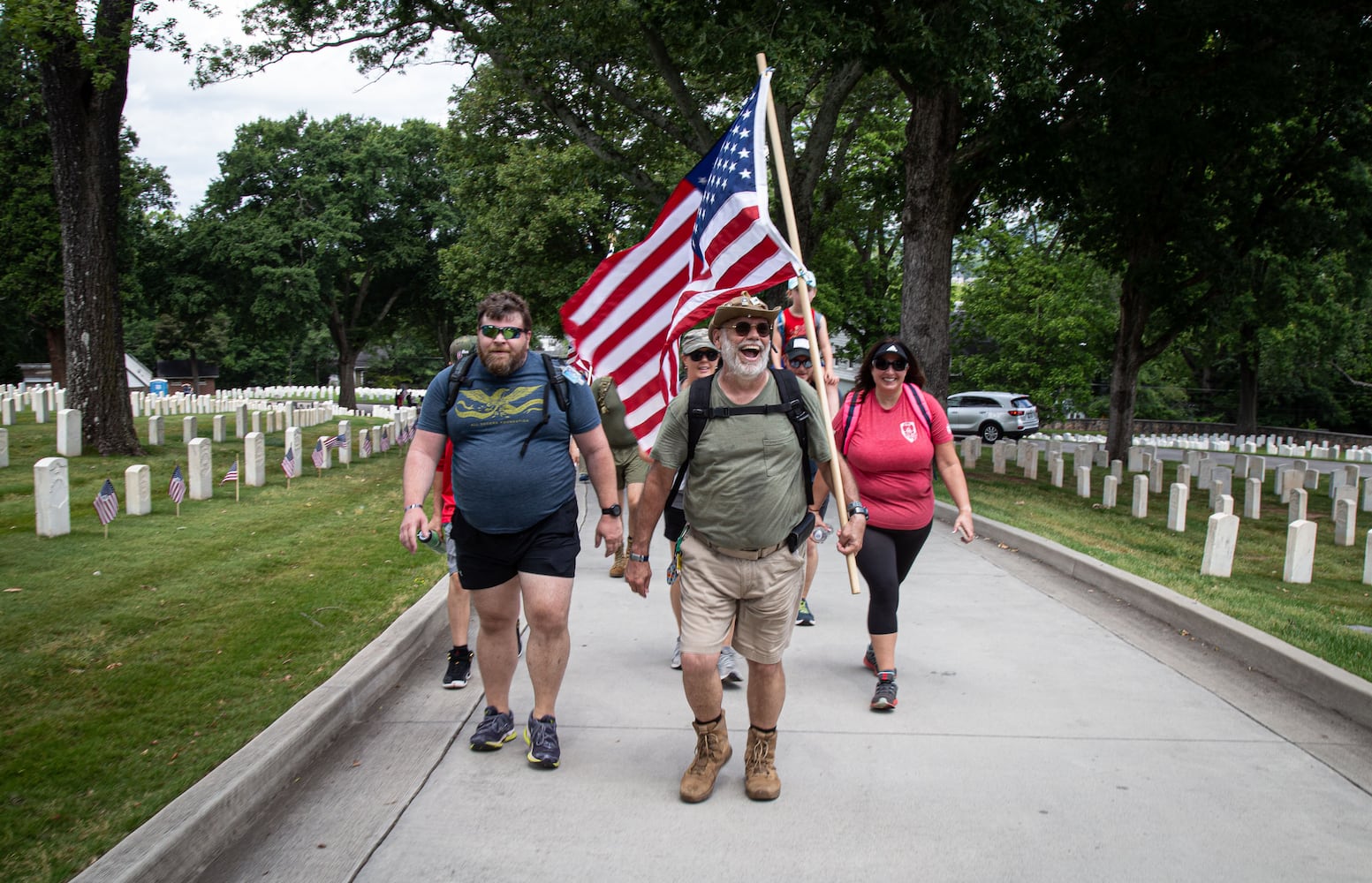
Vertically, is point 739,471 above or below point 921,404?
below

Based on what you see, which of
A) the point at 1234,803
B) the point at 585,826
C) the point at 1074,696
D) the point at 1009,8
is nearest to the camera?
the point at 585,826

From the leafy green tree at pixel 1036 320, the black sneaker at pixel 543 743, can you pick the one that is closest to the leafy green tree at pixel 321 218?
the leafy green tree at pixel 1036 320

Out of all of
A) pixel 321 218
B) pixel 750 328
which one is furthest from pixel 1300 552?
pixel 321 218

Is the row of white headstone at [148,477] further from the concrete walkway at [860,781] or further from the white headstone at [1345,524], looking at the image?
the white headstone at [1345,524]

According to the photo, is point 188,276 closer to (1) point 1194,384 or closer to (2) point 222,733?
(2) point 222,733

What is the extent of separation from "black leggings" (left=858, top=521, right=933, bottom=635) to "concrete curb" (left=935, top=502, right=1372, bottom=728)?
2.21m

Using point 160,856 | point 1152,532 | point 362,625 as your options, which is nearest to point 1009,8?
point 1152,532

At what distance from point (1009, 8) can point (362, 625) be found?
10039mm

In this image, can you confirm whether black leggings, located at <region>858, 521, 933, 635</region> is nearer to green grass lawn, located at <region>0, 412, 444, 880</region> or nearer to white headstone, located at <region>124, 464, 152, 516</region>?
green grass lawn, located at <region>0, 412, 444, 880</region>

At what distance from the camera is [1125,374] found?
2348 cm

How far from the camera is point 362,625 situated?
6.67m

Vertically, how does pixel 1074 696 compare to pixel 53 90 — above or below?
below

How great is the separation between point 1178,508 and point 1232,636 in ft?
22.7

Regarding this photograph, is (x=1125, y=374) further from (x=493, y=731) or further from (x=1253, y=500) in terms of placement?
(x=493, y=731)
